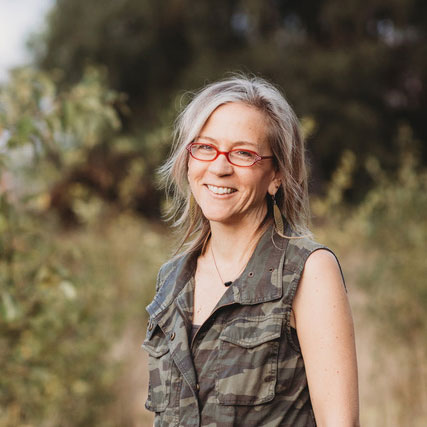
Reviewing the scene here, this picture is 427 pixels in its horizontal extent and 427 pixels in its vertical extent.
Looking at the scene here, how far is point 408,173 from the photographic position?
15.2 ft

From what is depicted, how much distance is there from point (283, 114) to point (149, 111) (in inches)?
366

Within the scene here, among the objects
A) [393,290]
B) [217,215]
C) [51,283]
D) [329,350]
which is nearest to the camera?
[329,350]

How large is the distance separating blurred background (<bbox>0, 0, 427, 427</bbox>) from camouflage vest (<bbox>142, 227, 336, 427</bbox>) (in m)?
0.58

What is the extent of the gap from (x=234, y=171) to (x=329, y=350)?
19.6 inches

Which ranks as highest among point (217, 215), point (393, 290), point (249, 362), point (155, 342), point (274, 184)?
point (393, 290)

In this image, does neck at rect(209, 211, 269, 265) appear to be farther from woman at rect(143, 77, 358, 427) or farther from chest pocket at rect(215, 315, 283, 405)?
chest pocket at rect(215, 315, 283, 405)

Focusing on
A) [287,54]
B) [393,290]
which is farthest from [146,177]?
[393,290]

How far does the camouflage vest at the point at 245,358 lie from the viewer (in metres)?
1.42

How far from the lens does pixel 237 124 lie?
154 centimetres

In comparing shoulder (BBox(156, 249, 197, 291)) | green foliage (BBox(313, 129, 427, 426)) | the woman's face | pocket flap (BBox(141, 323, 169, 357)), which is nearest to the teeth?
the woman's face

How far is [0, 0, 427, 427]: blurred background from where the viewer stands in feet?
9.70

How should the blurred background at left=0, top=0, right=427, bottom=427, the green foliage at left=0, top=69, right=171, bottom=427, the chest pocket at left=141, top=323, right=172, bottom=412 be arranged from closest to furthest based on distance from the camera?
the chest pocket at left=141, top=323, right=172, bottom=412 < the green foliage at left=0, top=69, right=171, bottom=427 < the blurred background at left=0, top=0, right=427, bottom=427

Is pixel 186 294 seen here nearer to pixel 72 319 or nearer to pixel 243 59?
pixel 72 319

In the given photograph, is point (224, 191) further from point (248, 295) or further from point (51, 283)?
point (51, 283)
